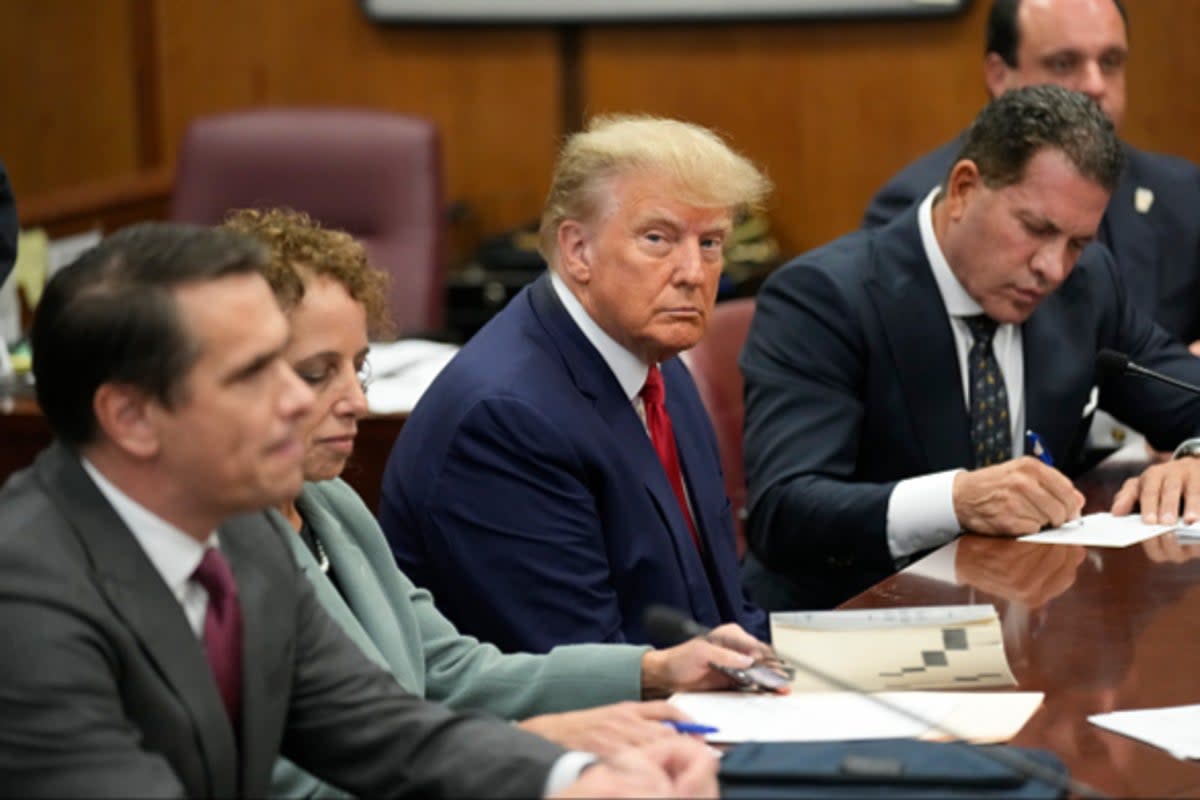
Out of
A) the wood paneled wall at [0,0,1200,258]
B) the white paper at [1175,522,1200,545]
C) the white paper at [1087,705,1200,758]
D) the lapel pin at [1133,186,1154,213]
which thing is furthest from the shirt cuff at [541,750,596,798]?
the wood paneled wall at [0,0,1200,258]

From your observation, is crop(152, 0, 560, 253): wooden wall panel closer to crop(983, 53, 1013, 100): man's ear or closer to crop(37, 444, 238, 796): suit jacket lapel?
crop(983, 53, 1013, 100): man's ear

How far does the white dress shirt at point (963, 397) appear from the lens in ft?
9.70

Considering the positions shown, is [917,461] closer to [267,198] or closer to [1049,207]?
[1049,207]

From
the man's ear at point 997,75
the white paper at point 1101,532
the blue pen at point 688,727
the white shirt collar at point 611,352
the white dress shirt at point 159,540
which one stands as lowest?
the white paper at point 1101,532

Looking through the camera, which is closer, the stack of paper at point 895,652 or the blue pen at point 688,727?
the blue pen at point 688,727

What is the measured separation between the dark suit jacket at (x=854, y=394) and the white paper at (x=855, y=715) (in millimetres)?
944

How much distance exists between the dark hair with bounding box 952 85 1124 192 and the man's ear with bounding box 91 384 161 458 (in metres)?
1.87

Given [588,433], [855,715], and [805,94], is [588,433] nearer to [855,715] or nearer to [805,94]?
[855,715]

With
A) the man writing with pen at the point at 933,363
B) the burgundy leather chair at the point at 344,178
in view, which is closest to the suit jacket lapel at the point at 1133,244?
the man writing with pen at the point at 933,363

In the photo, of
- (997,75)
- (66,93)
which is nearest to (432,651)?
(997,75)

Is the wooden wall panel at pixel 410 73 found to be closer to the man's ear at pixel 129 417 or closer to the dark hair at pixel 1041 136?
the dark hair at pixel 1041 136

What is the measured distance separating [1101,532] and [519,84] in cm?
367

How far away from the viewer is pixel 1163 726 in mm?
2002

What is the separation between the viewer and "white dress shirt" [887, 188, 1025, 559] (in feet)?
9.70
